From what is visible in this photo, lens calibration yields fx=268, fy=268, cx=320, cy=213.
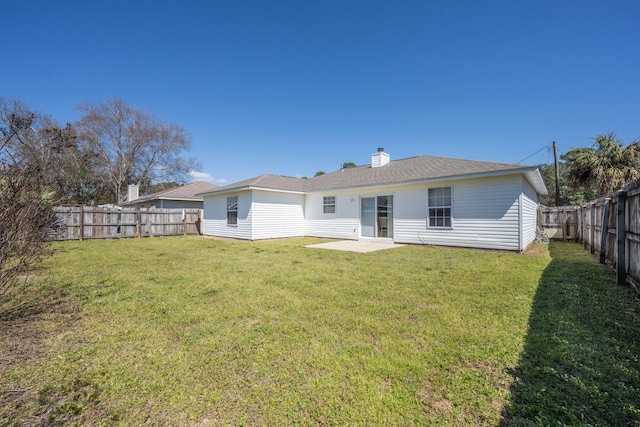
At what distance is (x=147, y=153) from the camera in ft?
101

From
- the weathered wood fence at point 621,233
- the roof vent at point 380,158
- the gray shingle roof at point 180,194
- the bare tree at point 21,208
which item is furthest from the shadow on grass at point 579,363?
the gray shingle roof at point 180,194

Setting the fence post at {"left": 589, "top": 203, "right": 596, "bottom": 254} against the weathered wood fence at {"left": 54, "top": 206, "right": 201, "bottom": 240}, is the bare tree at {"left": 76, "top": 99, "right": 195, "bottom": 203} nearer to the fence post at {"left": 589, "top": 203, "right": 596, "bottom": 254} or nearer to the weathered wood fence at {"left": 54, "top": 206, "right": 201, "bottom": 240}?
the weathered wood fence at {"left": 54, "top": 206, "right": 201, "bottom": 240}

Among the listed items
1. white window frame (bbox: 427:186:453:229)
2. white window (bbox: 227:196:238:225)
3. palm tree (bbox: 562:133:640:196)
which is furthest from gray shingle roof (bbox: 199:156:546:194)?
palm tree (bbox: 562:133:640:196)

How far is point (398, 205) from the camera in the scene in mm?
11539

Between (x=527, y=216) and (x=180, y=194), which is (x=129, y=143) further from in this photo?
(x=527, y=216)

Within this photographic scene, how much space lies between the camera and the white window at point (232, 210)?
14.3 m

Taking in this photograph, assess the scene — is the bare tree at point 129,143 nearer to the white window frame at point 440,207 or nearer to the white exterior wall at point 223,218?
the white exterior wall at point 223,218

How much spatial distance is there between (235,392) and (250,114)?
1844cm

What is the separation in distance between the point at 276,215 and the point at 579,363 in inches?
499

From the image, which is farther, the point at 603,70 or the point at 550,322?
the point at 603,70

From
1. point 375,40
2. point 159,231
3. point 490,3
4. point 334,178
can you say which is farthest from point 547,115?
point 159,231

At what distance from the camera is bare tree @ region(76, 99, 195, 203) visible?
27.6 meters

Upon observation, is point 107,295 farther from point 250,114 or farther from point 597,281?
point 250,114

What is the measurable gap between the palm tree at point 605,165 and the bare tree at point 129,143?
118 ft
